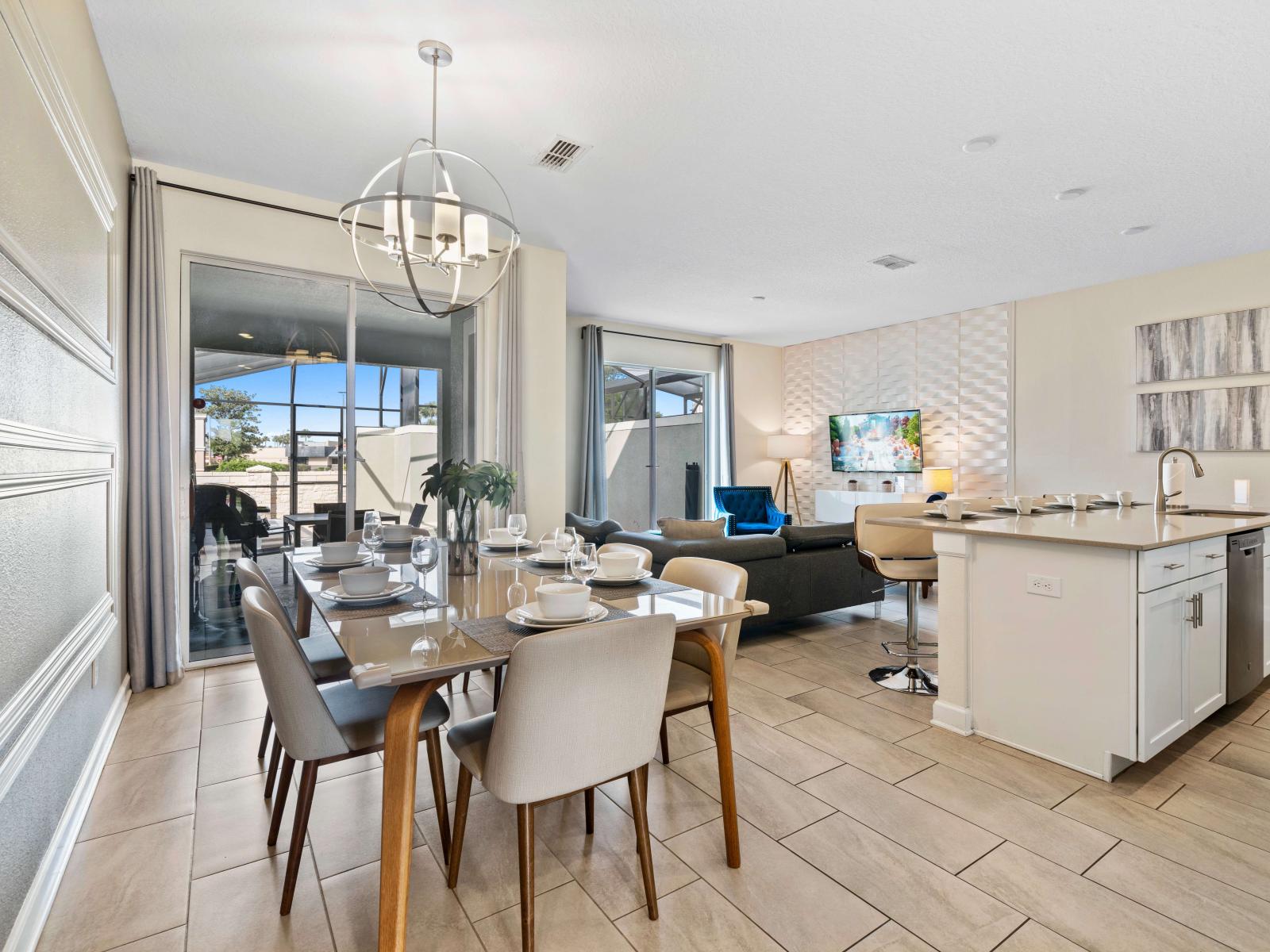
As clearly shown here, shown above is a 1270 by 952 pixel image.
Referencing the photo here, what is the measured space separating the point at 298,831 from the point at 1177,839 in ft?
8.23

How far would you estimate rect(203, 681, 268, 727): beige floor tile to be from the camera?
9.55 feet

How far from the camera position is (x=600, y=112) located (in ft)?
9.55

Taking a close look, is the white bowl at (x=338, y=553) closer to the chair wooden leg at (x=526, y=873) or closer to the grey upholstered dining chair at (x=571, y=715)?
the grey upholstered dining chair at (x=571, y=715)

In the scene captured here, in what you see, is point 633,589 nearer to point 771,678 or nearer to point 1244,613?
point 771,678

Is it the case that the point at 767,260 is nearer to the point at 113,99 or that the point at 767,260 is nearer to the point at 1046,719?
the point at 1046,719

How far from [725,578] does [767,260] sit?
3503 mm

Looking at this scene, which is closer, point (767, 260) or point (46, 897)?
point (46, 897)

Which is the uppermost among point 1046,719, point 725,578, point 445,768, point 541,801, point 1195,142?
point 1195,142

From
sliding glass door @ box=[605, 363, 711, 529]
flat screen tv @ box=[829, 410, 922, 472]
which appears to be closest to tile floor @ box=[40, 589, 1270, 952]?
flat screen tv @ box=[829, 410, 922, 472]

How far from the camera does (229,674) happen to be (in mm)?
3559

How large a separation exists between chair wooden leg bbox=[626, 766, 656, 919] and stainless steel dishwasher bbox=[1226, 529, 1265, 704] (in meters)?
2.80

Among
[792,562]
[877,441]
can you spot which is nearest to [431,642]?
[792,562]

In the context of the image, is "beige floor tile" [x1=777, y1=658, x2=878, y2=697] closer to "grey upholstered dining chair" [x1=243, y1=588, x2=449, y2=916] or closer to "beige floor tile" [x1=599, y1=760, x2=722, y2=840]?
"beige floor tile" [x1=599, y1=760, x2=722, y2=840]

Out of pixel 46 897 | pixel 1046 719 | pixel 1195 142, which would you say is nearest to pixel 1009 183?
pixel 1195 142
